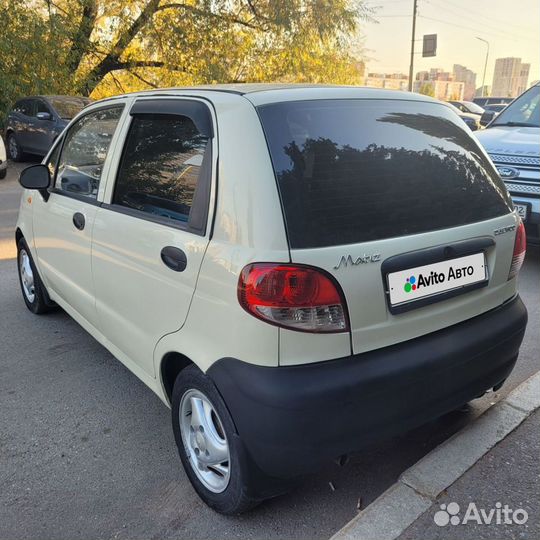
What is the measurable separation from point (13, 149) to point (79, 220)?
12.5 metres

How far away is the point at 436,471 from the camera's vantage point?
239cm

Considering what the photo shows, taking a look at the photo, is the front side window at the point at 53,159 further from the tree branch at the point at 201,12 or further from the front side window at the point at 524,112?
the tree branch at the point at 201,12

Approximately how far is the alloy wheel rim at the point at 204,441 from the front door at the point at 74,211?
104 cm

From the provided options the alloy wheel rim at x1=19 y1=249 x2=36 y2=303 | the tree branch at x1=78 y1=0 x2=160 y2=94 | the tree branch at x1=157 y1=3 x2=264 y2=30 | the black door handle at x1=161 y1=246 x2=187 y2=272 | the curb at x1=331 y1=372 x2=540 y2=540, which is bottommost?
the curb at x1=331 y1=372 x2=540 y2=540

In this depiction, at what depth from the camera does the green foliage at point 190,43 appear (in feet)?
51.3

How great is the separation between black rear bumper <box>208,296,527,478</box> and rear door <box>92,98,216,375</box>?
471 mm

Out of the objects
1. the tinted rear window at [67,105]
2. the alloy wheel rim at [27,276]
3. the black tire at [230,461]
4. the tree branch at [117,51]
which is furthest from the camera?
the tree branch at [117,51]

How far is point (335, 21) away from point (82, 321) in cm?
1660

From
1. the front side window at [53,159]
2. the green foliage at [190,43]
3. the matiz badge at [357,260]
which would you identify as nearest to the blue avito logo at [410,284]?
the matiz badge at [357,260]

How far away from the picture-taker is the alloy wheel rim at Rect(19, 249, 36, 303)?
4.32 meters

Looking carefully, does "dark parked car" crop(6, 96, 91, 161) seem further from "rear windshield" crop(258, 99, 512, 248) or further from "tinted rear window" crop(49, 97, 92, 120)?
"rear windshield" crop(258, 99, 512, 248)

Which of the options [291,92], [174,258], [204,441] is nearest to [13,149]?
[174,258]

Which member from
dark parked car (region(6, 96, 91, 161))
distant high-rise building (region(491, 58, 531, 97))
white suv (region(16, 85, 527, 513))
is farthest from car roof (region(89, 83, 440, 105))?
distant high-rise building (region(491, 58, 531, 97))

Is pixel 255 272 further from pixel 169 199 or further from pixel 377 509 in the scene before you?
pixel 377 509
